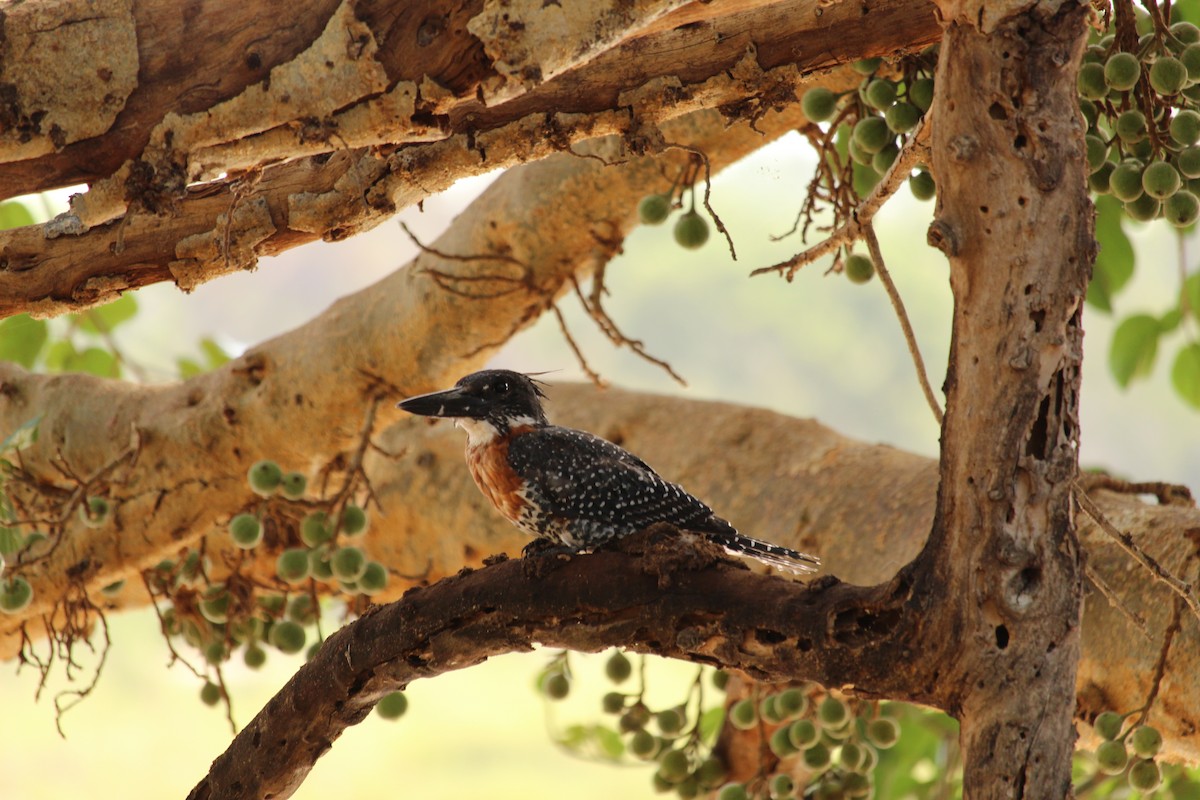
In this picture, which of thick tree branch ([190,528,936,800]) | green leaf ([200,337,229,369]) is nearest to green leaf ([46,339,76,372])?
green leaf ([200,337,229,369])

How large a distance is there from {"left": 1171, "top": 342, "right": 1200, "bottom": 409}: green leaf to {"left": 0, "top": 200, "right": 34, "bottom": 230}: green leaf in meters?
3.06

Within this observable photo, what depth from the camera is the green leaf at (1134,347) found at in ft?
10.5

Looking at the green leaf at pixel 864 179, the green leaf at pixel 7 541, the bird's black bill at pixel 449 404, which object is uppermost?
the green leaf at pixel 864 179

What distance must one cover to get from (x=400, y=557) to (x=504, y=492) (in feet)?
4.56

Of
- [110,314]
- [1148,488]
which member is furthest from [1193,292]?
[110,314]

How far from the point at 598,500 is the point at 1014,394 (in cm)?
127

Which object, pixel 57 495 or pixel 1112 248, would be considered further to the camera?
pixel 57 495

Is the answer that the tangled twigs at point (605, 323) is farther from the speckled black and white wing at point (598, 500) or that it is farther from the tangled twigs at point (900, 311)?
the tangled twigs at point (900, 311)

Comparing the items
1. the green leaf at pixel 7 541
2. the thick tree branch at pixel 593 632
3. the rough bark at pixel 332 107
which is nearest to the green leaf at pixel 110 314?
the green leaf at pixel 7 541

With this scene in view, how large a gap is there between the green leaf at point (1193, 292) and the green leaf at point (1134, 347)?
0.10m

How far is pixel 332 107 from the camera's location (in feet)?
5.52

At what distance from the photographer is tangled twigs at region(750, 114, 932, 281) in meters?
1.79

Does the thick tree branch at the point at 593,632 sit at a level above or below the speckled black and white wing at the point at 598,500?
below

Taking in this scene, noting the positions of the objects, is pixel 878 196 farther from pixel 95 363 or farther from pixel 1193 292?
pixel 95 363
